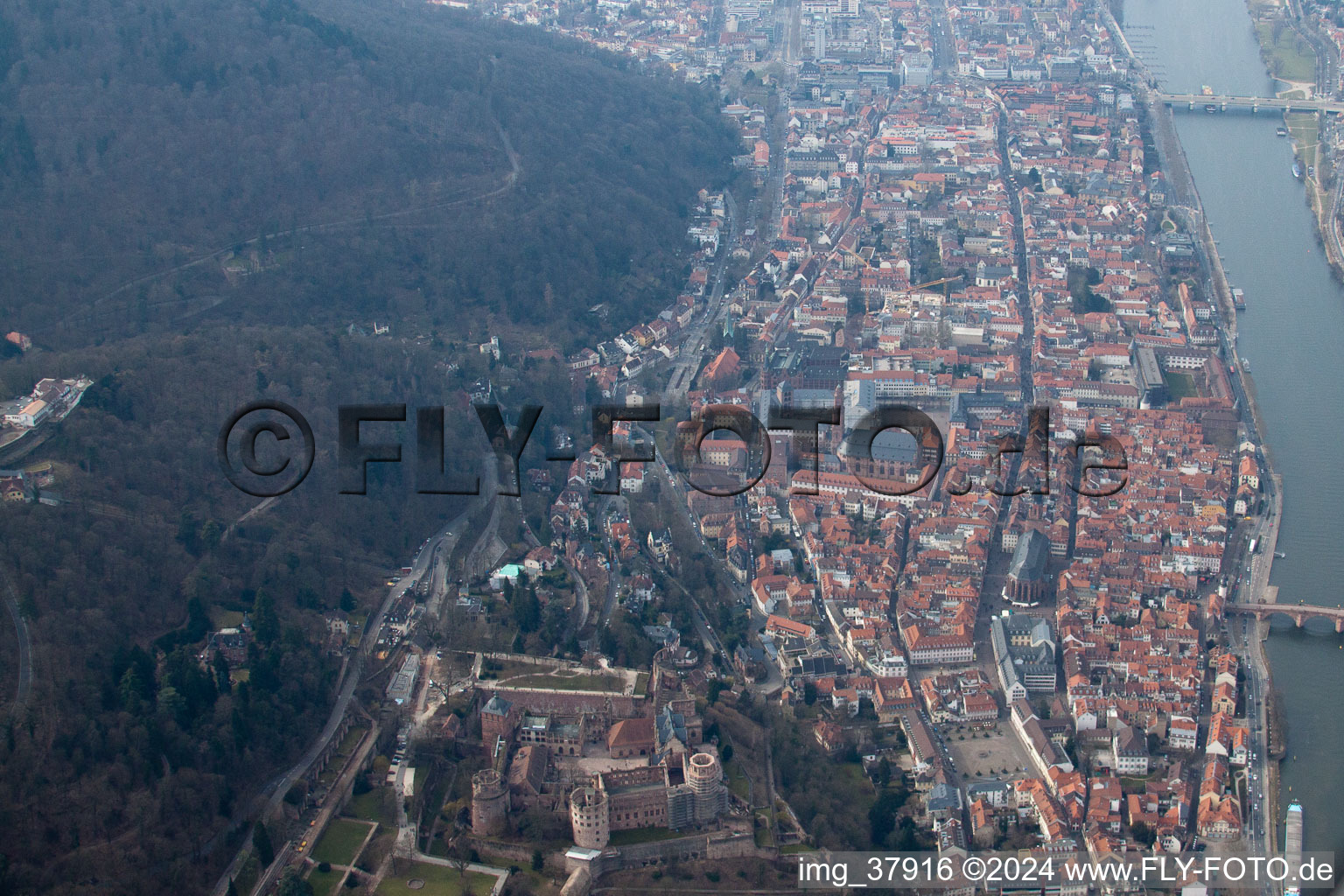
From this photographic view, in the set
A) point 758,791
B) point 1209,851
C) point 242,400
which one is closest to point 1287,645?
point 1209,851

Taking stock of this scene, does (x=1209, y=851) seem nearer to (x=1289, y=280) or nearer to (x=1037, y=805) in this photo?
(x=1037, y=805)

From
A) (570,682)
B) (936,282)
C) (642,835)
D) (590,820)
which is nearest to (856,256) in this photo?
(936,282)

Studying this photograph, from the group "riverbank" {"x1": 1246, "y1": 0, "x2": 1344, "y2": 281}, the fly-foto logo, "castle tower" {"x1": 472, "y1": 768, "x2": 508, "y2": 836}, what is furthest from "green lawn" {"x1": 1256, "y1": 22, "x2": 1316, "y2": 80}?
"castle tower" {"x1": 472, "y1": 768, "x2": 508, "y2": 836}

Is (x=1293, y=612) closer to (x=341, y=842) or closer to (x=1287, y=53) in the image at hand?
(x=341, y=842)

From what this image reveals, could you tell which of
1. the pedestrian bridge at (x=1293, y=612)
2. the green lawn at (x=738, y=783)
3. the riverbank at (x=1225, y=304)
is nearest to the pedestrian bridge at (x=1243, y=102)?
the riverbank at (x=1225, y=304)

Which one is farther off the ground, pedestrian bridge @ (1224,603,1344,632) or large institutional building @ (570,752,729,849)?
pedestrian bridge @ (1224,603,1344,632)

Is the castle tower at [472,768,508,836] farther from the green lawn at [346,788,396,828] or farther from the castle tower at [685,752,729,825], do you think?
the castle tower at [685,752,729,825]
